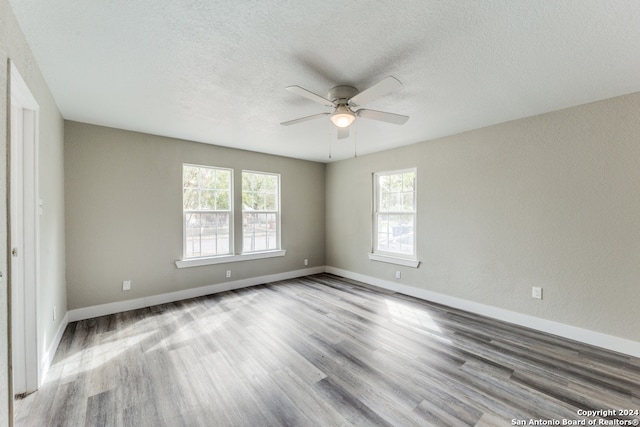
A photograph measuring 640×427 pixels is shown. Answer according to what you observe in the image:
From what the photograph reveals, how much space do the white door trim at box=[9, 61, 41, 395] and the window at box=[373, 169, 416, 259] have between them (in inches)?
171

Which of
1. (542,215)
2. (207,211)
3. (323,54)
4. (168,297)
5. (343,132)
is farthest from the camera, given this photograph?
(207,211)

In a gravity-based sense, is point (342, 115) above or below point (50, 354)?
above

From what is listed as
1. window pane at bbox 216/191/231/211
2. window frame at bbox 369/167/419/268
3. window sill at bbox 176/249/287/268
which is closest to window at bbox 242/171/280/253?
window sill at bbox 176/249/287/268

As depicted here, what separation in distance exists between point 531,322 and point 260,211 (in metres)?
4.27

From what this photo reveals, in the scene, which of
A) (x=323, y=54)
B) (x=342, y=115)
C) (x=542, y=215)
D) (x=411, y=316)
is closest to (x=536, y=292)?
(x=542, y=215)

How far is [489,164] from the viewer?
11.4 ft

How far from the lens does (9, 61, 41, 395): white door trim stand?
1899 mm

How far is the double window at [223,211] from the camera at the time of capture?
4.28m

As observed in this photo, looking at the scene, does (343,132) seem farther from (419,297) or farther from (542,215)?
(419,297)

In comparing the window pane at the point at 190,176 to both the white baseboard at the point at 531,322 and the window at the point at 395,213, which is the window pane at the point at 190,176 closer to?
the window at the point at 395,213

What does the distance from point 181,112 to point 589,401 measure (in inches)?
174

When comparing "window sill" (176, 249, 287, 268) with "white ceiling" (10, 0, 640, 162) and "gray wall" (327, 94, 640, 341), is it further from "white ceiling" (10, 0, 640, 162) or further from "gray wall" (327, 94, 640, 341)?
"gray wall" (327, 94, 640, 341)

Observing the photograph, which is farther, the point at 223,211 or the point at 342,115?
the point at 223,211

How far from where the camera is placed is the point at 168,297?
3.98m
